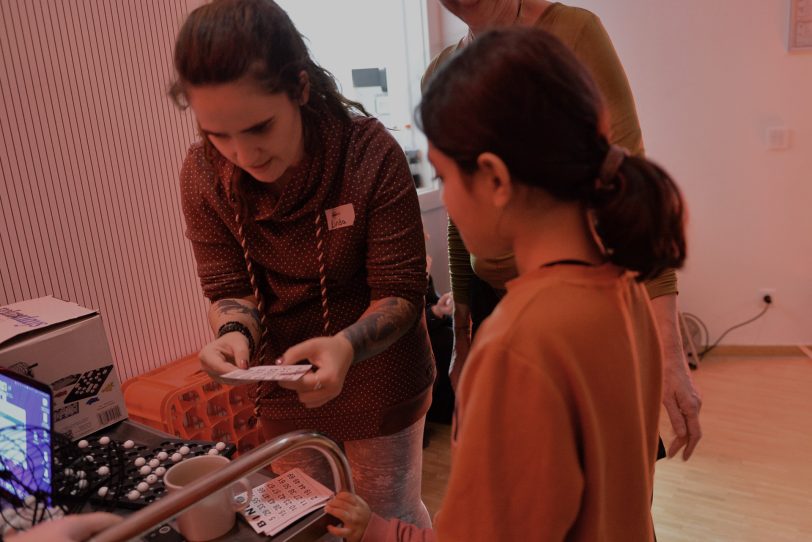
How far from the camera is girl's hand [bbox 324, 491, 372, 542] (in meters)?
1.04

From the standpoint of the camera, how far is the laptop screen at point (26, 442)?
1069mm

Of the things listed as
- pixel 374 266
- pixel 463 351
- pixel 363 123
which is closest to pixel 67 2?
pixel 363 123

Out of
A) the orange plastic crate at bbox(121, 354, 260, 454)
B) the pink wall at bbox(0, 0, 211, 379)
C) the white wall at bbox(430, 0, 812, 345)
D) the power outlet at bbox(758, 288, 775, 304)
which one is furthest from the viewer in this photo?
the power outlet at bbox(758, 288, 775, 304)

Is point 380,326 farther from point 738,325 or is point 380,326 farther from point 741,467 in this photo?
point 738,325

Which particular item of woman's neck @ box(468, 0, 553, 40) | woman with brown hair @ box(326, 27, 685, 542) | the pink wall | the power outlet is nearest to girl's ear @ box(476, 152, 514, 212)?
woman with brown hair @ box(326, 27, 685, 542)

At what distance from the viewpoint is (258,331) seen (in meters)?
1.26

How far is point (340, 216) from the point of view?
3.92 ft

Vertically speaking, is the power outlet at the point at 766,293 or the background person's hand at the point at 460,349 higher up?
the background person's hand at the point at 460,349

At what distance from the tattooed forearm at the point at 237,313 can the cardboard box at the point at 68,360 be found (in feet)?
1.05

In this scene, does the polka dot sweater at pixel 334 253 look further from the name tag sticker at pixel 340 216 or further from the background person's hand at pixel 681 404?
the background person's hand at pixel 681 404

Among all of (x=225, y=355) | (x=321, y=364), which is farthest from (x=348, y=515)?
(x=225, y=355)

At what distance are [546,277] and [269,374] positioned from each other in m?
0.48

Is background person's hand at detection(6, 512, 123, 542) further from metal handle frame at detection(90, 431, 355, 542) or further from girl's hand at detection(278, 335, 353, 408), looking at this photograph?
girl's hand at detection(278, 335, 353, 408)

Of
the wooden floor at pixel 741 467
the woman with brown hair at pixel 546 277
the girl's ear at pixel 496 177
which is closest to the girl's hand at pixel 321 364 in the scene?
the woman with brown hair at pixel 546 277
